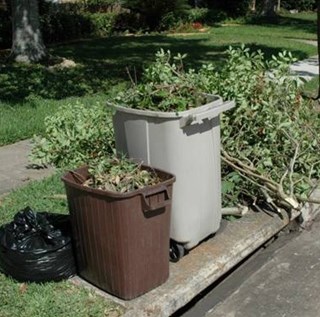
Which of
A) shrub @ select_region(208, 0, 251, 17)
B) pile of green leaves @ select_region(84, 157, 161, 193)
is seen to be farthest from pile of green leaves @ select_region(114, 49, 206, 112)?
shrub @ select_region(208, 0, 251, 17)

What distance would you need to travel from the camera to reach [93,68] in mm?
12148

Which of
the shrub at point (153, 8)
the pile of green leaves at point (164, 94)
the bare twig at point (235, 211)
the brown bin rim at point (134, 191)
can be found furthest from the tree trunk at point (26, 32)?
the shrub at point (153, 8)

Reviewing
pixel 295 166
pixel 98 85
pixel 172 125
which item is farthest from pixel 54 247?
pixel 98 85

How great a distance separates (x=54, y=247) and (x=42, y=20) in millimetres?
16152

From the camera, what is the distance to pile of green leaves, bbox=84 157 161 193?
3.36m

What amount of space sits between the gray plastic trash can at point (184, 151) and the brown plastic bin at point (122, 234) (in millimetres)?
218

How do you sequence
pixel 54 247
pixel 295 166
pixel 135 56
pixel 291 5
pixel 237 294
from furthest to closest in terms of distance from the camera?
pixel 291 5, pixel 135 56, pixel 295 166, pixel 237 294, pixel 54 247

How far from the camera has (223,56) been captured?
47.5 ft

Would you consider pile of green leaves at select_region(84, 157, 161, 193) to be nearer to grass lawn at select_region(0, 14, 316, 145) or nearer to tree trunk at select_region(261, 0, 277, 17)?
grass lawn at select_region(0, 14, 316, 145)

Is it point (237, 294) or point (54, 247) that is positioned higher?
point (54, 247)

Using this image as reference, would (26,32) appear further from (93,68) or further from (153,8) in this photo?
(153,8)

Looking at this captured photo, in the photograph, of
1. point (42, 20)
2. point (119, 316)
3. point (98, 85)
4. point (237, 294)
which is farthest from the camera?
point (42, 20)

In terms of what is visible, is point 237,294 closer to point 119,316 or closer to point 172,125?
point 119,316

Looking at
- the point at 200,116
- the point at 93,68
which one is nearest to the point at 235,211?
the point at 200,116
